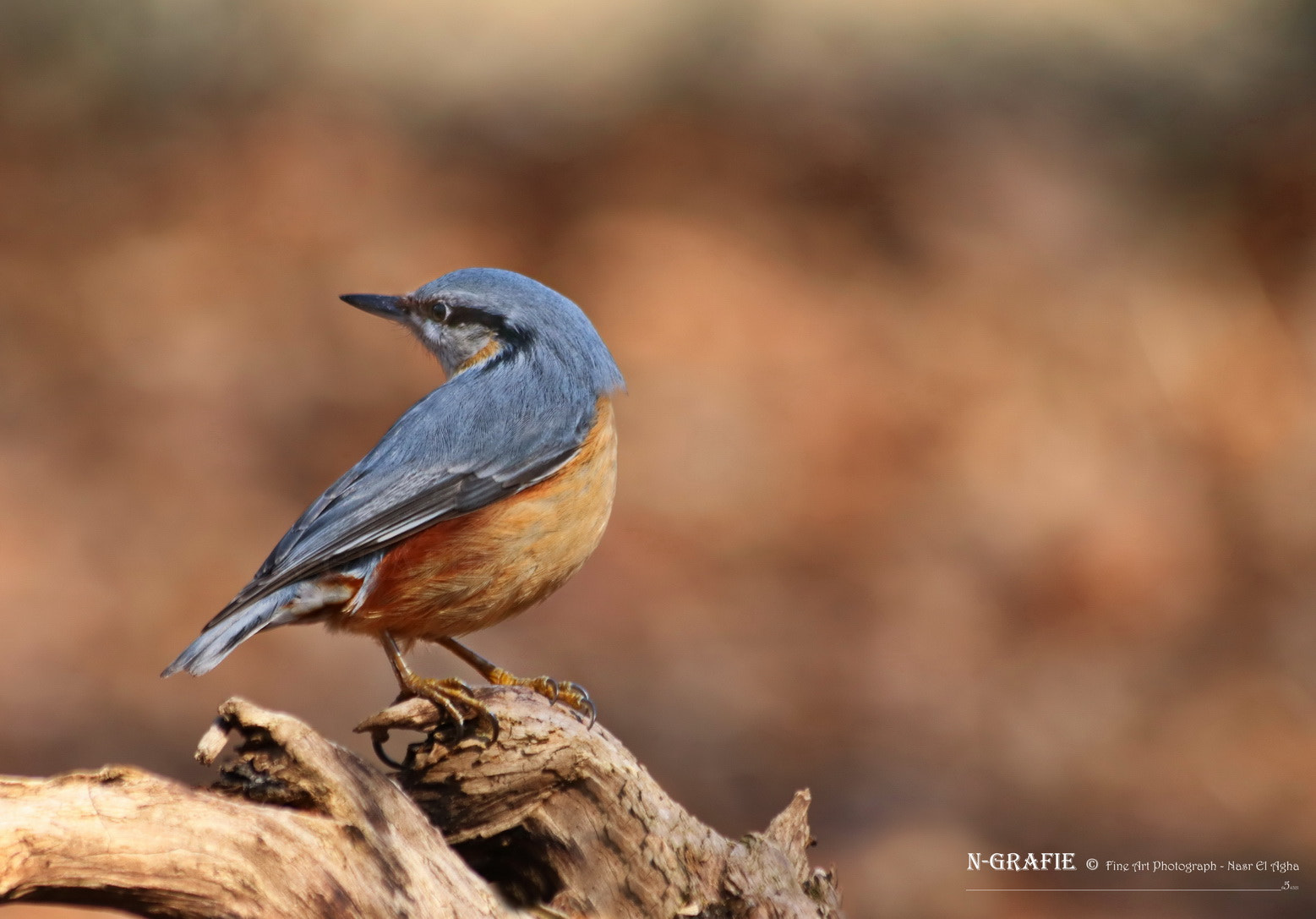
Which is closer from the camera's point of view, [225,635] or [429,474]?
[225,635]

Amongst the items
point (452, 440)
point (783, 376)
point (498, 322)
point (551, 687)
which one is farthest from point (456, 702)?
point (783, 376)

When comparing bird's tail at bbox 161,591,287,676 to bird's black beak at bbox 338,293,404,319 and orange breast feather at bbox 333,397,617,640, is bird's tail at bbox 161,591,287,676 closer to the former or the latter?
orange breast feather at bbox 333,397,617,640

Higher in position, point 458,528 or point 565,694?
point 458,528

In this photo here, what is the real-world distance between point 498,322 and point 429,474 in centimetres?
61

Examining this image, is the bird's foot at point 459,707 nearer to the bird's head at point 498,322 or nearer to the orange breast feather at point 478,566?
the orange breast feather at point 478,566

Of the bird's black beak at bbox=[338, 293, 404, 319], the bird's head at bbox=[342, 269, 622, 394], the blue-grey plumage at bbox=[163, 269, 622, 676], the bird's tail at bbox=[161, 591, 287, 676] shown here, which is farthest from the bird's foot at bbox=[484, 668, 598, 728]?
the bird's black beak at bbox=[338, 293, 404, 319]

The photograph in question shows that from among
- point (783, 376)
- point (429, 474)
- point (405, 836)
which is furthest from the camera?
point (783, 376)

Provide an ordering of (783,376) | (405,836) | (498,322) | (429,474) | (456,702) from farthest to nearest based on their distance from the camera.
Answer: (783,376), (498,322), (429,474), (456,702), (405,836)

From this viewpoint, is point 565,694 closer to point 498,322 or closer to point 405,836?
point 405,836

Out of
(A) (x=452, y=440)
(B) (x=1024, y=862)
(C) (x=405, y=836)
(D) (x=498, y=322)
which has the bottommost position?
(C) (x=405, y=836)

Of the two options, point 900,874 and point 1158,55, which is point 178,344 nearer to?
point 900,874

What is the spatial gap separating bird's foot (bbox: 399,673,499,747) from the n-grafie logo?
3.59 metres

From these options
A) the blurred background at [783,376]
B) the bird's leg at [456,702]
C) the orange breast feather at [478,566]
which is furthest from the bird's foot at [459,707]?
the blurred background at [783,376]

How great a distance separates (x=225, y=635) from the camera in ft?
7.97
